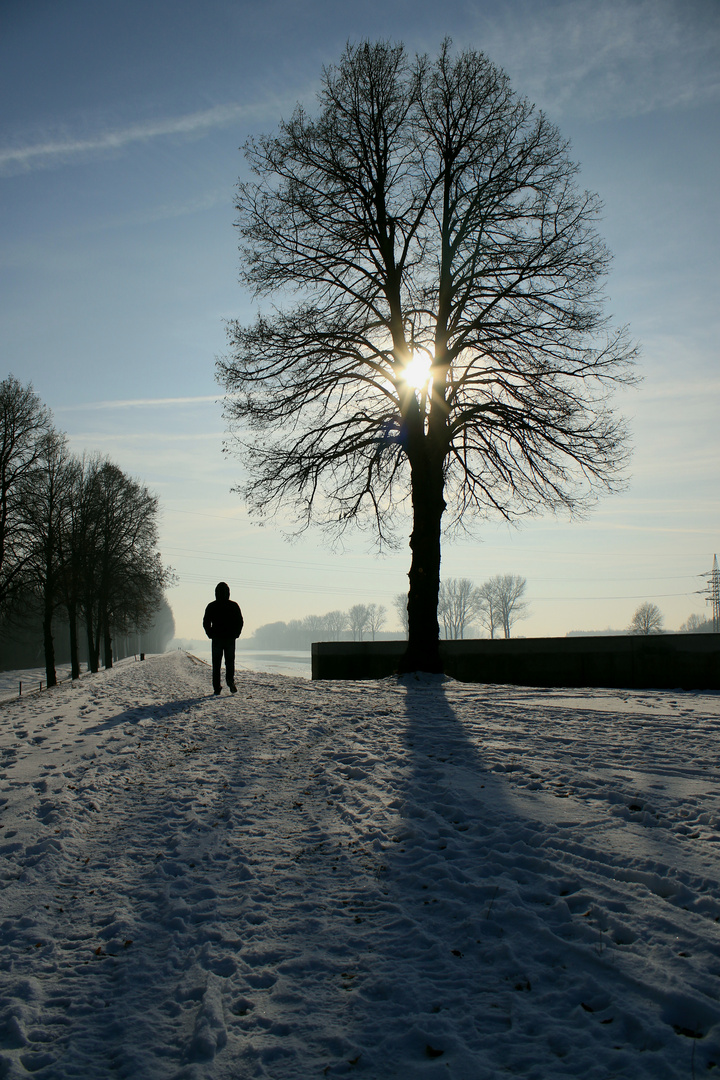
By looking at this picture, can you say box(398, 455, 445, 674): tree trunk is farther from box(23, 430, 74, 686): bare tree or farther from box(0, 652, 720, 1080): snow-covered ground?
box(23, 430, 74, 686): bare tree

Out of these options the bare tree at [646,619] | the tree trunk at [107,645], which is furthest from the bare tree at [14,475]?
the bare tree at [646,619]

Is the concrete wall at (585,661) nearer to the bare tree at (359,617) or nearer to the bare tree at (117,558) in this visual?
the bare tree at (117,558)

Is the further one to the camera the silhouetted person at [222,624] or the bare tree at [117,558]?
the bare tree at [117,558]

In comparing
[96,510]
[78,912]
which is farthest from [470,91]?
[96,510]

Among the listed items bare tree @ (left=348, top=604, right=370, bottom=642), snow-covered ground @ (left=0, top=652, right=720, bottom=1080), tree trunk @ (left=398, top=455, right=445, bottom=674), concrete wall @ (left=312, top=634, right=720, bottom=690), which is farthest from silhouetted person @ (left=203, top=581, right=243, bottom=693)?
bare tree @ (left=348, top=604, right=370, bottom=642)

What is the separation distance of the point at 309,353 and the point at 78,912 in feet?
36.4

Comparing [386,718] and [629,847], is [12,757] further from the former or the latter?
[629,847]

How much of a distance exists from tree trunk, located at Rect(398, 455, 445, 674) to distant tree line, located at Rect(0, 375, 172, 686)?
52.9 feet

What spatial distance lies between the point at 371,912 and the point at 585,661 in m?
11.8

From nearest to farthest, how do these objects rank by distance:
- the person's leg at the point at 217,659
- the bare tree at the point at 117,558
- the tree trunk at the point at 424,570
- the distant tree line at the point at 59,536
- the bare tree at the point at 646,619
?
the person's leg at the point at 217,659 → the tree trunk at the point at 424,570 → the distant tree line at the point at 59,536 → the bare tree at the point at 117,558 → the bare tree at the point at 646,619

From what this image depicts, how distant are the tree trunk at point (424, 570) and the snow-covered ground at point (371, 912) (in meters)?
5.78

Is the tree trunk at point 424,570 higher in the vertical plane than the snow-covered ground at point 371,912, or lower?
higher

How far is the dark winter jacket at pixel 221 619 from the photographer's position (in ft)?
39.3

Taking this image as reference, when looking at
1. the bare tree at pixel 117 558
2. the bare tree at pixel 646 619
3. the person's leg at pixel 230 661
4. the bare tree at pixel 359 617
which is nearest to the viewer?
the person's leg at pixel 230 661
